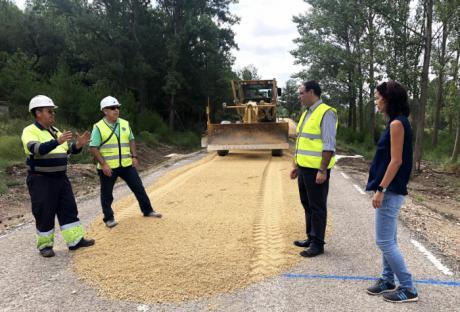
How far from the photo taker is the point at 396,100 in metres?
3.29

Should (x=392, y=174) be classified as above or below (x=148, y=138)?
above

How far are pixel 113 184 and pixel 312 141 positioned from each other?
3.09 metres

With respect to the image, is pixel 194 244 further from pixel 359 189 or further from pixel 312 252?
pixel 359 189

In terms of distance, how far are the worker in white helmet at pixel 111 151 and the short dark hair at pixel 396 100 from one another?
12.3ft

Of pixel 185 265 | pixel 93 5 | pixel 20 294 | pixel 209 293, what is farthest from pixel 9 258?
pixel 93 5

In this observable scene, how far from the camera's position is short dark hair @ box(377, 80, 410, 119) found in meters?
3.28

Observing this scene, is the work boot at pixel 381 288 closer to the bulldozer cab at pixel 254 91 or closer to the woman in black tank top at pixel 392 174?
the woman in black tank top at pixel 392 174

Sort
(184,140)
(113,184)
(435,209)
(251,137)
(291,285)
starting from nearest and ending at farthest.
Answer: (291,285)
(113,184)
(435,209)
(251,137)
(184,140)

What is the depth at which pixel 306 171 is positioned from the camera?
443 cm

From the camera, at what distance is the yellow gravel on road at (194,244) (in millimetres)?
3807

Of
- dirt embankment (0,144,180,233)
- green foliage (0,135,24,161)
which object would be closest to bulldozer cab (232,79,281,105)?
dirt embankment (0,144,180,233)

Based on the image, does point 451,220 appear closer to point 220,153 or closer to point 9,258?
point 9,258

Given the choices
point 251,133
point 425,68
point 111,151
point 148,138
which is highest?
point 425,68

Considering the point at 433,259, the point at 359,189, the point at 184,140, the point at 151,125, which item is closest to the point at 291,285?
the point at 433,259
